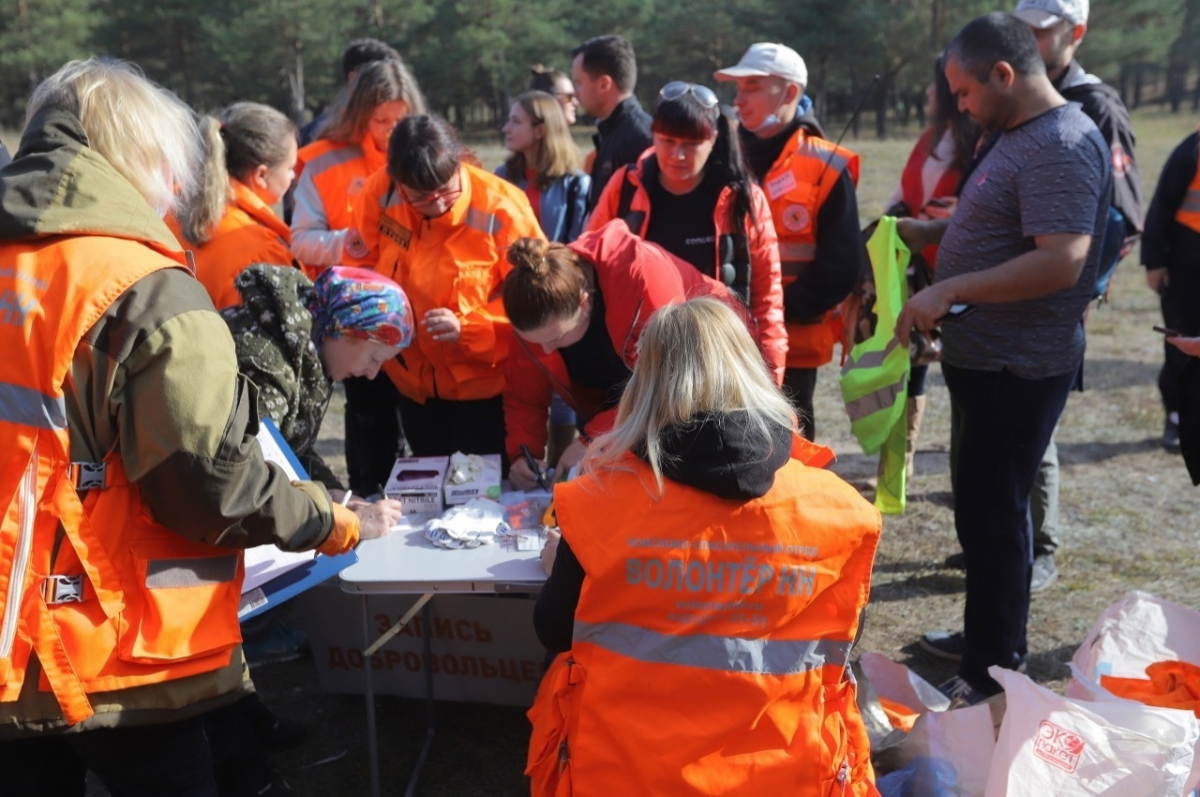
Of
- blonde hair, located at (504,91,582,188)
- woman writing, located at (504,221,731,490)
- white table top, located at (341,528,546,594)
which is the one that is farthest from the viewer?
blonde hair, located at (504,91,582,188)

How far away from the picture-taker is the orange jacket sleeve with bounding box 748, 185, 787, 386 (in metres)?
3.27

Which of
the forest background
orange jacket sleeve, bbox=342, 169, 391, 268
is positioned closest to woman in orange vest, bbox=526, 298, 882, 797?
orange jacket sleeve, bbox=342, 169, 391, 268

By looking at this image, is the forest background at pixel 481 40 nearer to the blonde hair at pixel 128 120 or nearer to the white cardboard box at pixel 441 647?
the white cardboard box at pixel 441 647

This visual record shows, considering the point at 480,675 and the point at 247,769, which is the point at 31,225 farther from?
the point at 480,675

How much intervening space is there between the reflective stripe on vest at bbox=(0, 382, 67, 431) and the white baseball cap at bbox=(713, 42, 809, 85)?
2705 mm

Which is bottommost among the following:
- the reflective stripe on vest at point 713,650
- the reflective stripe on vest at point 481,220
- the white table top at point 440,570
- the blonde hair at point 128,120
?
the white table top at point 440,570

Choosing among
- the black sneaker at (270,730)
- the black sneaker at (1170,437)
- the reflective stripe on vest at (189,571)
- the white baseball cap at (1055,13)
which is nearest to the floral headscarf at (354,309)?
the reflective stripe on vest at (189,571)

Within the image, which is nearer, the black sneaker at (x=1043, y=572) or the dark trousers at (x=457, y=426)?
the dark trousers at (x=457, y=426)

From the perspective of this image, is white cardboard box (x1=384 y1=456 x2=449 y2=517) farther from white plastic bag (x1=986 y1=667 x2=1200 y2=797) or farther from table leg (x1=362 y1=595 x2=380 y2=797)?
white plastic bag (x1=986 y1=667 x2=1200 y2=797)

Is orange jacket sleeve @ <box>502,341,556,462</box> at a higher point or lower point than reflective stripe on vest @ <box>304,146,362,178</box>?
lower

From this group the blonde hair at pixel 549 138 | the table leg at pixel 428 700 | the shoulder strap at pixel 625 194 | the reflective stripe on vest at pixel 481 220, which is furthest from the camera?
the blonde hair at pixel 549 138

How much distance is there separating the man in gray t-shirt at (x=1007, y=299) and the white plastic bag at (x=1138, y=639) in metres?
0.28

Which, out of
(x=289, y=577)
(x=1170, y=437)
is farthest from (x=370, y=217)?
(x=1170, y=437)

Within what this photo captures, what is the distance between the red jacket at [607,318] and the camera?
8.71 ft
